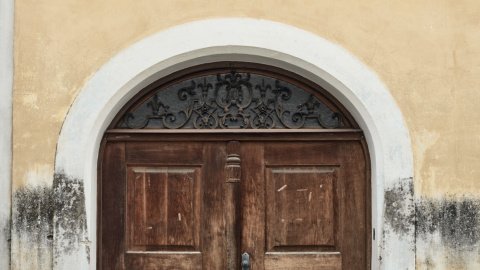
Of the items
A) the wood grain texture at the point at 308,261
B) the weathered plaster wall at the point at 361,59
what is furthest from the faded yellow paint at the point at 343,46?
the wood grain texture at the point at 308,261

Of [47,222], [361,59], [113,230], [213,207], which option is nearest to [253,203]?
[213,207]

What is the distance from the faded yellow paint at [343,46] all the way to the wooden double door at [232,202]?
51 cm

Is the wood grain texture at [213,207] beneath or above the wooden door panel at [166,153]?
beneath

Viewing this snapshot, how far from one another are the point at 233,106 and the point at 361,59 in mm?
1003

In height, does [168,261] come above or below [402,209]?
below

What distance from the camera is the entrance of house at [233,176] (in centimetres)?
477

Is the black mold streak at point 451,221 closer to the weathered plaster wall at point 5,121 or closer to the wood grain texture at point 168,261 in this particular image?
the wood grain texture at point 168,261

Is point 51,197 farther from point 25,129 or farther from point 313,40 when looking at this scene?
point 313,40

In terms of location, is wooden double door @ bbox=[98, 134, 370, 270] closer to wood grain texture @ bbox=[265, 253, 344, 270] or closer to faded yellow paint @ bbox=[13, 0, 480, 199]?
wood grain texture @ bbox=[265, 253, 344, 270]

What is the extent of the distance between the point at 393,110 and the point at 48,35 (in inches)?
98.8

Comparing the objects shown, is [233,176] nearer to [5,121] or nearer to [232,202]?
[232,202]

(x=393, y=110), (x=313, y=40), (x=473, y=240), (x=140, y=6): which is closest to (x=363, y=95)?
(x=393, y=110)

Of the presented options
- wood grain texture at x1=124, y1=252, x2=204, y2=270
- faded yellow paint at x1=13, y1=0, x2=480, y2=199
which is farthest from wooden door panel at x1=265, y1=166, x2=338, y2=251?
faded yellow paint at x1=13, y1=0, x2=480, y2=199

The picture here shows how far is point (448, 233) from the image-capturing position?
4496 mm
